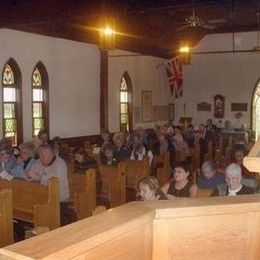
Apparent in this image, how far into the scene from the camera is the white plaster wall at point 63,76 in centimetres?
1105

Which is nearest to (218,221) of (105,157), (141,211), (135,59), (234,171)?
(141,211)

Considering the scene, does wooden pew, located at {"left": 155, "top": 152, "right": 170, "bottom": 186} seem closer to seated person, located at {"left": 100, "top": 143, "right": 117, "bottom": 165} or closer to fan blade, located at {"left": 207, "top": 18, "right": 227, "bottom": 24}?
seated person, located at {"left": 100, "top": 143, "right": 117, "bottom": 165}

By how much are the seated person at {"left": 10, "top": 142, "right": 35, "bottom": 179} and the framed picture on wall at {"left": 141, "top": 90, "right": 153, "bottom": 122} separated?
9140 millimetres

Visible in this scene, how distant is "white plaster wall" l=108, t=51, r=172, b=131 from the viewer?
14742mm

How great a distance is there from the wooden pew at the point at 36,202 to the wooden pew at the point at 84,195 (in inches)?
27.0

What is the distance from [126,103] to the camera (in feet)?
51.9

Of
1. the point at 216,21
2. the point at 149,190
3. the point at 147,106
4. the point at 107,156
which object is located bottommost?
the point at 107,156

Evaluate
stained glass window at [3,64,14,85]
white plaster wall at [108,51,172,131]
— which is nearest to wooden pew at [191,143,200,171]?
white plaster wall at [108,51,172,131]

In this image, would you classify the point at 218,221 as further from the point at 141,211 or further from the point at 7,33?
the point at 7,33

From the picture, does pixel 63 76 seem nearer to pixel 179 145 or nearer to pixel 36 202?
pixel 179 145

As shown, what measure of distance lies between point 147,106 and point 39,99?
6.08 meters

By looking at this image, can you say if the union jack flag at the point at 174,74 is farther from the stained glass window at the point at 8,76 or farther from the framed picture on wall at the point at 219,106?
the stained glass window at the point at 8,76

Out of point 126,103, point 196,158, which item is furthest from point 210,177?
point 126,103

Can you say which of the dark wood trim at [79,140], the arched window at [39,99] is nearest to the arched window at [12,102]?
the arched window at [39,99]
